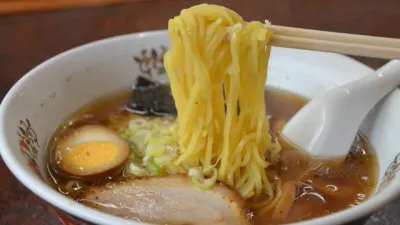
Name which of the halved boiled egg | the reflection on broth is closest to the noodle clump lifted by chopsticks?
the reflection on broth

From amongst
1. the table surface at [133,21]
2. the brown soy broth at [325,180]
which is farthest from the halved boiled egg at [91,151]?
the table surface at [133,21]

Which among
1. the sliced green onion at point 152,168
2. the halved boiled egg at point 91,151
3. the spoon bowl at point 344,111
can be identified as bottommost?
the sliced green onion at point 152,168

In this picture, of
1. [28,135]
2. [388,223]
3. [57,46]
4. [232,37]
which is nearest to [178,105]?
[232,37]

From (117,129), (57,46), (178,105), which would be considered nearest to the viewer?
(178,105)

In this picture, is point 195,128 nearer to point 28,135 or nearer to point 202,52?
point 202,52

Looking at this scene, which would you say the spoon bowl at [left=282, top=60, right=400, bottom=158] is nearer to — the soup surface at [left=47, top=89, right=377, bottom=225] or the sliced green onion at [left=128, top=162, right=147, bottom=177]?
the soup surface at [left=47, top=89, right=377, bottom=225]

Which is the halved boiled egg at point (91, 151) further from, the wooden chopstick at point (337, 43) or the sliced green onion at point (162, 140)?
the wooden chopstick at point (337, 43)

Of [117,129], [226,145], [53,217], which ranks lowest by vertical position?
[53,217]
